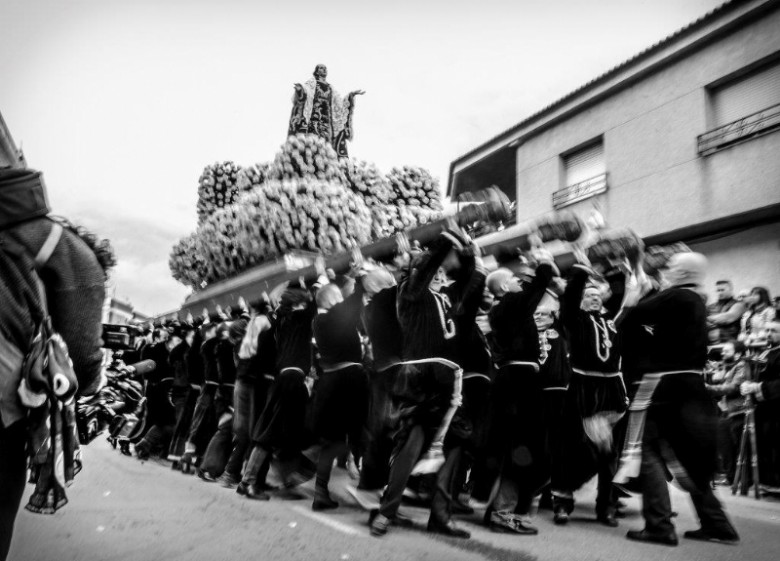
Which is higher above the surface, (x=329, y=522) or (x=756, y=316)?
(x=756, y=316)

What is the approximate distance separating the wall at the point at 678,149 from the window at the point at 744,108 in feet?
0.46

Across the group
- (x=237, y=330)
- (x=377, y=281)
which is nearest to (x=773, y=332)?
(x=377, y=281)

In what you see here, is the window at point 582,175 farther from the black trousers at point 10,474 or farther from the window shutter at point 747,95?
the black trousers at point 10,474

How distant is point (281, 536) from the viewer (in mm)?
4348

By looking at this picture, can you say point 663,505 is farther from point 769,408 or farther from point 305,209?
point 305,209

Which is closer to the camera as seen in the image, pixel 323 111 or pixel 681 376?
pixel 681 376

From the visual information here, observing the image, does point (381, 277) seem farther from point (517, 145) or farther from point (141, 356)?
point (517, 145)

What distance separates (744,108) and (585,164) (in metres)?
3.60

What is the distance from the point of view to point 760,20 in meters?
10.4

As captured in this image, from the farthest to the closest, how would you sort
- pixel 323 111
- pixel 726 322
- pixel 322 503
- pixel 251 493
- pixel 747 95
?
pixel 323 111, pixel 747 95, pixel 726 322, pixel 251 493, pixel 322 503

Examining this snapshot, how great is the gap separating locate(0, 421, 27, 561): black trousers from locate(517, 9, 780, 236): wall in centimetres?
1027

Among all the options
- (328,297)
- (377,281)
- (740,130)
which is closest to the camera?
(377,281)

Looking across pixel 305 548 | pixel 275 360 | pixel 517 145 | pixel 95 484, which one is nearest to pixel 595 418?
pixel 305 548

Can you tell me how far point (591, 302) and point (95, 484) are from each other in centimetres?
510
